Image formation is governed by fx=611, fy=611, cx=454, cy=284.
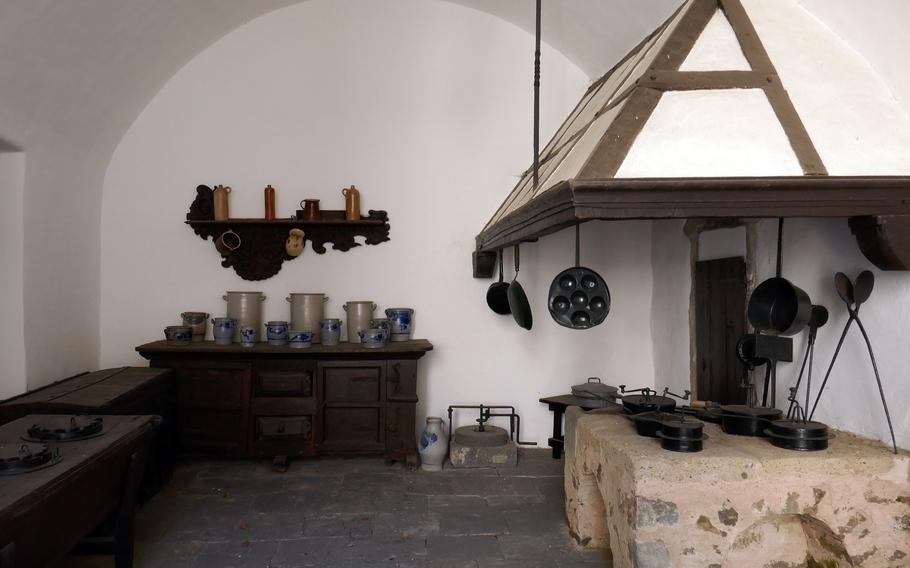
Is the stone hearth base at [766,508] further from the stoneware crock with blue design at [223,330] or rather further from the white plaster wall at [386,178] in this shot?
the stoneware crock with blue design at [223,330]

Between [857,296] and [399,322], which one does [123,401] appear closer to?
[399,322]

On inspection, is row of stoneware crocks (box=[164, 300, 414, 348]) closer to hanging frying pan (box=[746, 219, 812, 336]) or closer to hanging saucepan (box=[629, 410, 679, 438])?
hanging saucepan (box=[629, 410, 679, 438])

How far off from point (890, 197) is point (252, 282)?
4231 millimetres

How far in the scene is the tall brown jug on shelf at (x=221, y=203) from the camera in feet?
15.8

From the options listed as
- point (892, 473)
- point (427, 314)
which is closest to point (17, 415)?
point (427, 314)

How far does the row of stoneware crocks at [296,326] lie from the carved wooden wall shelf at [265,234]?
265mm

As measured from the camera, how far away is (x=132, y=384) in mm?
3857

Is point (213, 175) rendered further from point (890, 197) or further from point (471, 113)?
point (890, 197)

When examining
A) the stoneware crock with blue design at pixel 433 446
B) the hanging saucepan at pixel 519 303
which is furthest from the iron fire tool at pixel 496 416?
the hanging saucepan at pixel 519 303

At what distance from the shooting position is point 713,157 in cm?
240

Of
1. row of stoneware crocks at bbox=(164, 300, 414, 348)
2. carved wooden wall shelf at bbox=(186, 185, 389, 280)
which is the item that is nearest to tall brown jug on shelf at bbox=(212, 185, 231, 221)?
carved wooden wall shelf at bbox=(186, 185, 389, 280)

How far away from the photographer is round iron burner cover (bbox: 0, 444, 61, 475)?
7.19 ft

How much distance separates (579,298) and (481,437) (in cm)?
190

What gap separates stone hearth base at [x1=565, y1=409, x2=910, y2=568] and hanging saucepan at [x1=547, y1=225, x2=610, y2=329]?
2.54 ft
